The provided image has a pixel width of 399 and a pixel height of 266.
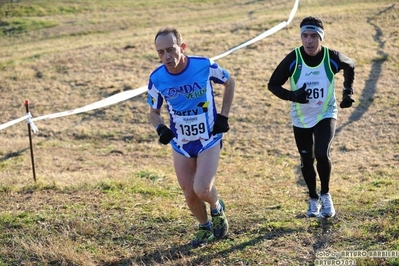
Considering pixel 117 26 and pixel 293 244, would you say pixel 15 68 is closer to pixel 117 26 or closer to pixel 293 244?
pixel 117 26

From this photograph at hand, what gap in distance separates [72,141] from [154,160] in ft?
8.56

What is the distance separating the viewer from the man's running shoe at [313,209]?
226 inches

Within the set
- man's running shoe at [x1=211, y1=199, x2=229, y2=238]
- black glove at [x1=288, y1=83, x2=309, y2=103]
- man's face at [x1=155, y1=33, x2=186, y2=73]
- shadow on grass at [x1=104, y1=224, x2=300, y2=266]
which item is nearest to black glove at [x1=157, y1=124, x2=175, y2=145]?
man's face at [x1=155, y1=33, x2=186, y2=73]

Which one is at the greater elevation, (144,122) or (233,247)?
(233,247)

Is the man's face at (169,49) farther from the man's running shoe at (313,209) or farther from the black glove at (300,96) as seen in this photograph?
the man's running shoe at (313,209)

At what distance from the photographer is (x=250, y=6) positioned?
30.1 m

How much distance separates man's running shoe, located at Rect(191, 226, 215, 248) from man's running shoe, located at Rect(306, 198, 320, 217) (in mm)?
1090

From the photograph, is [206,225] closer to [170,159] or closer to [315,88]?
[315,88]

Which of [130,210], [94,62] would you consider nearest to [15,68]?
[94,62]

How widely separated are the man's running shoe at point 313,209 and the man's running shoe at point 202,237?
1090 mm

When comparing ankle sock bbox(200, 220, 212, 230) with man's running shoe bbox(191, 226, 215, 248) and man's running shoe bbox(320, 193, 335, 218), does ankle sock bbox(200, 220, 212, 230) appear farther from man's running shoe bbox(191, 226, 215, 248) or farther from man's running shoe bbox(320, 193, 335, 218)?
man's running shoe bbox(320, 193, 335, 218)

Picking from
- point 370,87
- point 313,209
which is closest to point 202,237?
point 313,209

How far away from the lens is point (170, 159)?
11.0 metres

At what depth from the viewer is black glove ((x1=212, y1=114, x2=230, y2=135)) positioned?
515 centimetres
